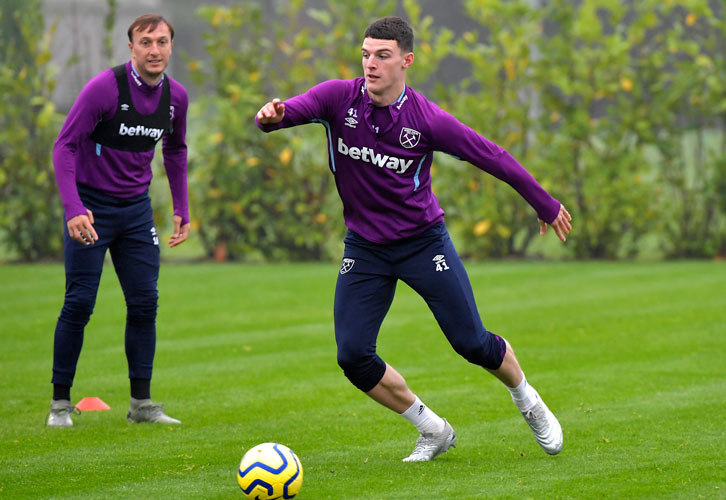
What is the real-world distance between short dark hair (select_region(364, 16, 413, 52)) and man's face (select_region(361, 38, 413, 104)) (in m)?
0.02

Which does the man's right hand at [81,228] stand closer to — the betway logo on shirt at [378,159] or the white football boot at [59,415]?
the white football boot at [59,415]

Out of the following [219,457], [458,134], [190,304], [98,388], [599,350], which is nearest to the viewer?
[458,134]

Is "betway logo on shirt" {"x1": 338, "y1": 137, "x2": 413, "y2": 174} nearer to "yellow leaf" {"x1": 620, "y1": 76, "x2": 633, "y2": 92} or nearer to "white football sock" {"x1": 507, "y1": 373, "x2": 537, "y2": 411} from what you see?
"white football sock" {"x1": 507, "y1": 373, "x2": 537, "y2": 411}

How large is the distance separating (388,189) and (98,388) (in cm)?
325

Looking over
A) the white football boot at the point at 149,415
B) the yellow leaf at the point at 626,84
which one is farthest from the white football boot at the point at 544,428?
the yellow leaf at the point at 626,84

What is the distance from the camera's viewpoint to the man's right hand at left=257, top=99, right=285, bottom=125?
511 cm

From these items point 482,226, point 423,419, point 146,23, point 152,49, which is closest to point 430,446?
point 423,419

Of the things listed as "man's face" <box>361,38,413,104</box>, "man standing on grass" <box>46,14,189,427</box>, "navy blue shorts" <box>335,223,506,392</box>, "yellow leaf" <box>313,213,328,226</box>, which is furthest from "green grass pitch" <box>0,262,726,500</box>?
"yellow leaf" <box>313,213,328,226</box>

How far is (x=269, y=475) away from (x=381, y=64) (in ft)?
6.46

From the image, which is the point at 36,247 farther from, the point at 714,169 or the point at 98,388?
the point at 714,169

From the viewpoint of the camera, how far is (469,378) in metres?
7.78

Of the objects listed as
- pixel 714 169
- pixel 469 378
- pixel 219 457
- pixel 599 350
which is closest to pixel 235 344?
pixel 469 378

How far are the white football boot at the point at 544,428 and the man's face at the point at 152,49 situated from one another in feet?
9.22

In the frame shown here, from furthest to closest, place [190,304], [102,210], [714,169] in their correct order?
[714,169], [190,304], [102,210]
